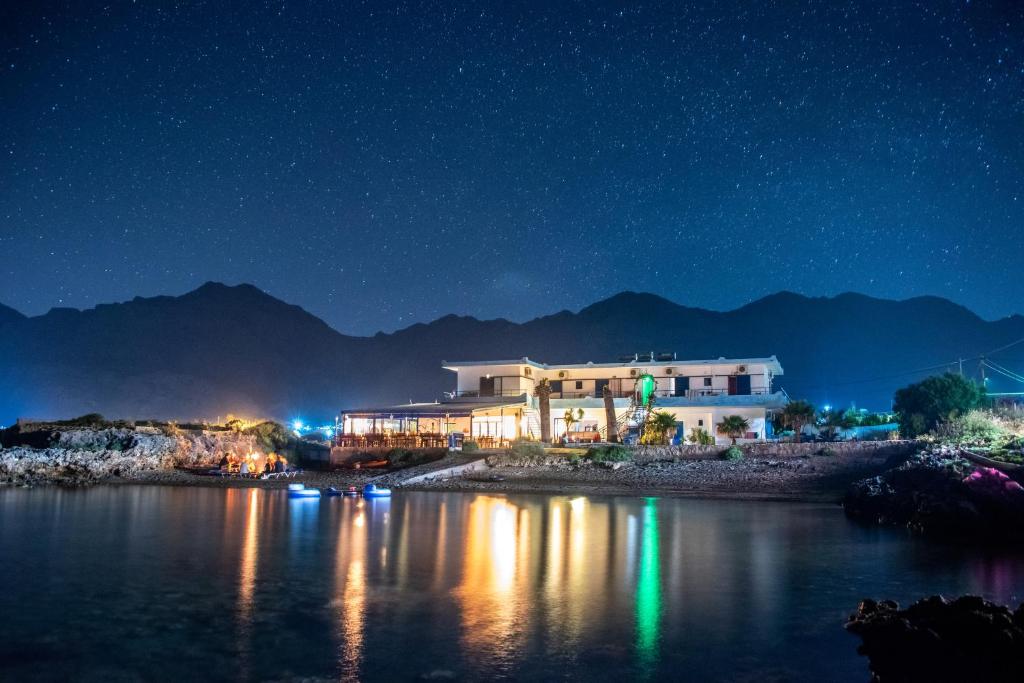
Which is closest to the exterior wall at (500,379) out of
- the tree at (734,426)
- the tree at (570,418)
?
the tree at (570,418)

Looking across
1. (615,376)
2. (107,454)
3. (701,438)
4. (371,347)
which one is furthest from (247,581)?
(371,347)

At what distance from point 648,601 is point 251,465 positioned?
3642 centimetres

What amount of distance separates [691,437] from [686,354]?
415ft

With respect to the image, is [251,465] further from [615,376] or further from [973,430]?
[973,430]

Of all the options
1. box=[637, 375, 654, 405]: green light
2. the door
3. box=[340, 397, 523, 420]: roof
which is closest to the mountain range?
box=[340, 397, 523, 420]: roof

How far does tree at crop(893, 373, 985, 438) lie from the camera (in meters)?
38.4

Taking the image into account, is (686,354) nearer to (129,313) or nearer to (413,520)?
(129,313)

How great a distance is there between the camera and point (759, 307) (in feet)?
617

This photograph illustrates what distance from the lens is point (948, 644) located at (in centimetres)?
814

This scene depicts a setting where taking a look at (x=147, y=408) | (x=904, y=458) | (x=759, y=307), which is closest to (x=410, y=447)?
(x=904, y=458)

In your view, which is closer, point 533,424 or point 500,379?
point 533,424

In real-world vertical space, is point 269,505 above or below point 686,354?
below

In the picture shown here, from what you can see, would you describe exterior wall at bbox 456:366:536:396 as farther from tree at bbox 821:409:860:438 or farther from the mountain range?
the mountain range

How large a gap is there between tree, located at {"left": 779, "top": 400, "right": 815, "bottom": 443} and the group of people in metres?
29.4
